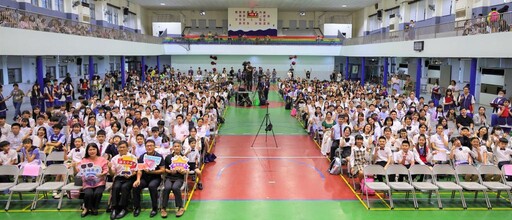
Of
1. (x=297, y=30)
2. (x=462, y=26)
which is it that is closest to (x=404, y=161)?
(x=462, y=26)

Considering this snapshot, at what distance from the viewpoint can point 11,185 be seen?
8.53 m

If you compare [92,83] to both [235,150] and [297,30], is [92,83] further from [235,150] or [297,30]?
[297,30]

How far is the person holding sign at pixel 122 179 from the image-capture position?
8086 millimetres

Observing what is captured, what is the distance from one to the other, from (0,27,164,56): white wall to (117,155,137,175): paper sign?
347 inches

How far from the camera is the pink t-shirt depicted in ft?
26.7

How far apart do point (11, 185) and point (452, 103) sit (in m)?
14.6

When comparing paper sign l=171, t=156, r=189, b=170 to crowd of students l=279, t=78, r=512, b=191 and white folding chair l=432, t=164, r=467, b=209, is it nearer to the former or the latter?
crowd of students l=279, t=78, r=512, b=191

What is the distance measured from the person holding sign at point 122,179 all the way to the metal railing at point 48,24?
917 cm

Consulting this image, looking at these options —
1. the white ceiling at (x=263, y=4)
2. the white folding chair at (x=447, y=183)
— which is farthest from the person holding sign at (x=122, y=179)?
the white ceiling at (x=263, y=4)

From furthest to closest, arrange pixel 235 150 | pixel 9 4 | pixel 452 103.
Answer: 1. pixel 9 4
2. pixel 452 103
3. pixel 235 150

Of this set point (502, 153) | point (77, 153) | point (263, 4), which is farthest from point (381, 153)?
point (263, 4)

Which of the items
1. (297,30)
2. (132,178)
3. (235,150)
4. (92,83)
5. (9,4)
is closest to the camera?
(132,178)

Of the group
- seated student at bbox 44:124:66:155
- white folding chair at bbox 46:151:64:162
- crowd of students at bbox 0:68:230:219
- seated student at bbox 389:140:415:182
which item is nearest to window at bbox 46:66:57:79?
crowd of students at bbox 0:68:230:219

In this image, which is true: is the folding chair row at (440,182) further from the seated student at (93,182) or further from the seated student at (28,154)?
the seated student at (28,154)
